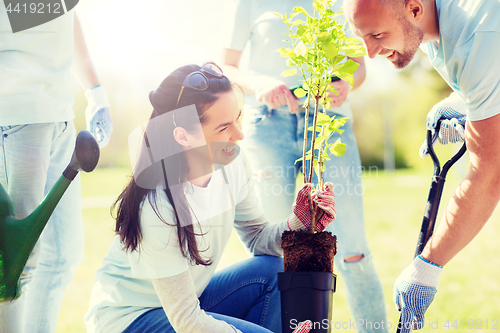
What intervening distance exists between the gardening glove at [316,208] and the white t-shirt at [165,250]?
0.08m

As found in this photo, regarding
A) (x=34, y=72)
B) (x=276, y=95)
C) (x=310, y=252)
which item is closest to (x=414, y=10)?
(x=276, y=95)

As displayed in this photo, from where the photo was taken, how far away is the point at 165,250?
1.11 meters

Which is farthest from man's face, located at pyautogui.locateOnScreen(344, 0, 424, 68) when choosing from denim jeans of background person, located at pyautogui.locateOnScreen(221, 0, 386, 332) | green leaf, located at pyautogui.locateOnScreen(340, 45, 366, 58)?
denim jeans of background person, located at pyautogui.locateOnScreen(221, 0, 386, 332)

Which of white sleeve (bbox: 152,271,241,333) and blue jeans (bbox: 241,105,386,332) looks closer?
white sleeve (bbox: 152,271,241,333)

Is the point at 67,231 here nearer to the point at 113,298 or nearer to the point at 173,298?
the point at 113,298

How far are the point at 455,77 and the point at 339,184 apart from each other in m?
0.57

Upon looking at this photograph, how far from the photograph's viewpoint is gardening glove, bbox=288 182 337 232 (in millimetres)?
1208

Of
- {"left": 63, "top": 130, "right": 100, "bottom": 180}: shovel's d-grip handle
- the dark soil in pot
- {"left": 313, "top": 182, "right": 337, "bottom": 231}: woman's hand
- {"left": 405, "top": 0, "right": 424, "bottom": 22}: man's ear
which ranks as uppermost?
{"left": 405, "top": 0, "right": 424, "bottom": 22}: man's ear

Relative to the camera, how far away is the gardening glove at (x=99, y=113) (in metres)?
1.76

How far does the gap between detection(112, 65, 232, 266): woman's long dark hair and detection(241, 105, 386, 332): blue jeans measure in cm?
45

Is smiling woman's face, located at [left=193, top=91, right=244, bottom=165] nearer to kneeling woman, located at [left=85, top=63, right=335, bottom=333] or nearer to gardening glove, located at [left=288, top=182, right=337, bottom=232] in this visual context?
kneeling woman, located at [left=85, top=63, right=335, bottom=333]

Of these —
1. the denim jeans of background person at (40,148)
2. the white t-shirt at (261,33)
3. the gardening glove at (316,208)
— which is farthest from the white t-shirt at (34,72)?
the gardening glove at (316,208)

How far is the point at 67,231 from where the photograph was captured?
149 centimetres

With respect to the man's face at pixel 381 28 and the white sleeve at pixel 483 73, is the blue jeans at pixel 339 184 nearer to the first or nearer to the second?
the man's face at pixel 381 28
